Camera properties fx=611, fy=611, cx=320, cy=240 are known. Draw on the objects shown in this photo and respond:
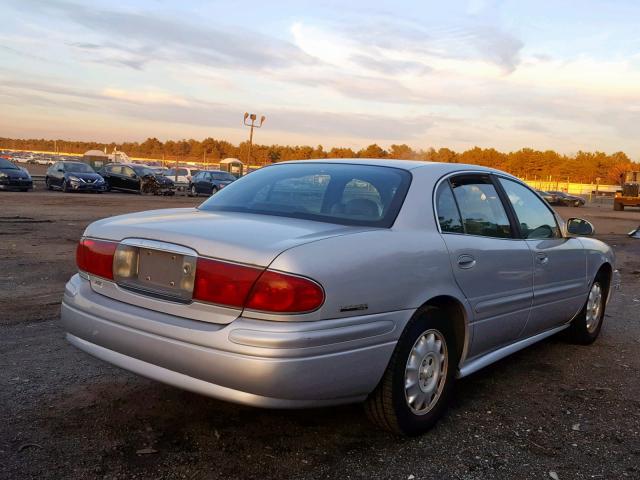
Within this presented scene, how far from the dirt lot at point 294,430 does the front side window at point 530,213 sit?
1052mm

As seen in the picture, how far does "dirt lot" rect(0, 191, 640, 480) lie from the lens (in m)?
2.89

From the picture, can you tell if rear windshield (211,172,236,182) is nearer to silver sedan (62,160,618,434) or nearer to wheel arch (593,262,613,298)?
wheel arch (593,262,613,298)

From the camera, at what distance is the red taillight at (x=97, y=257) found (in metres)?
3.17

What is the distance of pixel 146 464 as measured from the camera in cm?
284

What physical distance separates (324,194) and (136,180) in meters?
28.2

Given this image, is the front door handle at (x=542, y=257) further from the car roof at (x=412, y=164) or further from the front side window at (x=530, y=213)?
the car roof at (x=412, y=164)

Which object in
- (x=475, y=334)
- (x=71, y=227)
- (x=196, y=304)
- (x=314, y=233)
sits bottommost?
(x=71, y=227)

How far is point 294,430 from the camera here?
3320mm

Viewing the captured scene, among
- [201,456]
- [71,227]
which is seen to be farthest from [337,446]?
[71,227]

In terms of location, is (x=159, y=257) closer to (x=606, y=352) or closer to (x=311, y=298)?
(x=311, y=298)

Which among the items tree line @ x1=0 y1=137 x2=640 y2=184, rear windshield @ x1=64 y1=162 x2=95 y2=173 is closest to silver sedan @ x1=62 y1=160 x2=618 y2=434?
rear windshield @ x1=64 y1=162 x2=95 y2=173

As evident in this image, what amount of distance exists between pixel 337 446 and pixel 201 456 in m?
0.69

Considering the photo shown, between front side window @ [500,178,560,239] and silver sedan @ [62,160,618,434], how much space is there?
Result: 135 millimetres

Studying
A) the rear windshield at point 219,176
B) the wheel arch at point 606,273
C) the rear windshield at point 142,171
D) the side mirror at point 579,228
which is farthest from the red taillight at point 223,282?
the rear windshield at point 219,176
